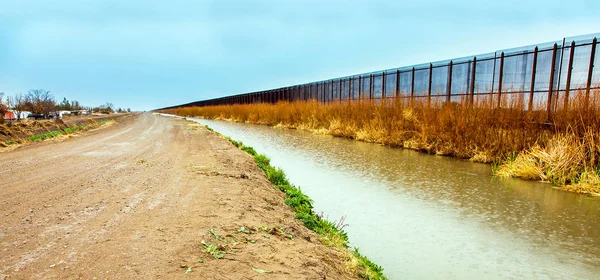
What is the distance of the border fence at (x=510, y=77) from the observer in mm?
10162

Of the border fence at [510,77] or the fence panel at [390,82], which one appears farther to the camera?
the fence panel at [390,82]

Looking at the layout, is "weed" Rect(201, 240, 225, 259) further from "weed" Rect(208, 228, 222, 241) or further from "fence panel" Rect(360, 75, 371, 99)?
"fence panel" Rect(360, 75, 371, 99)

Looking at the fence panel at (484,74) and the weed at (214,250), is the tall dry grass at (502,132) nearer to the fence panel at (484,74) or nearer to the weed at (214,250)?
the fence panel at (484,74)

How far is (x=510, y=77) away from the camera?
13609 mm

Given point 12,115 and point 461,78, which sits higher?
point 461,78

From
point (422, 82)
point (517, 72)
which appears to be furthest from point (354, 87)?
point (517, 72)

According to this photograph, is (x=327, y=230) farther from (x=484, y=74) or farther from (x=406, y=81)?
(x=406, y=81)

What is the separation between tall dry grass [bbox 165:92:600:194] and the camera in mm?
7234

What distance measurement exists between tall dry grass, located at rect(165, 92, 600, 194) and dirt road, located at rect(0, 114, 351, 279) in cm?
628

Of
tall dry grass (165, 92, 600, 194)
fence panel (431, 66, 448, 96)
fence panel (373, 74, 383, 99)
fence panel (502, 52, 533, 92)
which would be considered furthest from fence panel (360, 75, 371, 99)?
fence panel (502, 52, 533, 92)

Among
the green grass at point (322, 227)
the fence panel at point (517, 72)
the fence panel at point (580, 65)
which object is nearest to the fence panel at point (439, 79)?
the fence panel at point (517, 72)

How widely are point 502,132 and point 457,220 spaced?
228 inches

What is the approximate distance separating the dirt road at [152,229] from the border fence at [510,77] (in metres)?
8.42

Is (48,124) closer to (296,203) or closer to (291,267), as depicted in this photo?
(296,203)
